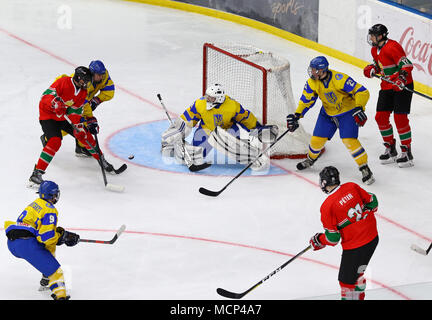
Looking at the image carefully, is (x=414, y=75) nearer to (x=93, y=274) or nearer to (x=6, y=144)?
(x=6, y=144)

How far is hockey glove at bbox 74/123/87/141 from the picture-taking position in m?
7.09

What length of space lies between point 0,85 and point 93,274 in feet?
16.1

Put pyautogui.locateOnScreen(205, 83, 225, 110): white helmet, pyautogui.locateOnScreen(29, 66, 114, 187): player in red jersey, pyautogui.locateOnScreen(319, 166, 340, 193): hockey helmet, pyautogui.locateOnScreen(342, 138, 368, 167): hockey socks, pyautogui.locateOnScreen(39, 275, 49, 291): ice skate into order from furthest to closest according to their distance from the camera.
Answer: pyautogui.locateOnScreen(205, 83, 225, 110): white helmet, pyautogui.locateOnScreen(342, 138, 368, 167): hockey socks, pyautogui.locateOnScreen(29, 66, 114, 187): player in red jersey, pyautogui.locateOnScreen(39, 275, 49, 291): ice skate, pyautogui.locateOnScreen(319, 166, 340, 193): hockey helmet

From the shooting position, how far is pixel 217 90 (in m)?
7.20

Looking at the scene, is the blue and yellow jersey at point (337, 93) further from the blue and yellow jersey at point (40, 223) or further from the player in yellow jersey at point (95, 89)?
the blue and yellow jersey at point (40, 223)

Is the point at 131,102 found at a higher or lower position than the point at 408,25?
lower

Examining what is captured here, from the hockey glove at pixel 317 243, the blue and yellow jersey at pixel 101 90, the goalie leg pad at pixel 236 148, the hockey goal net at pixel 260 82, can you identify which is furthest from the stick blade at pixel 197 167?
the hockey glove at pixel 317 243

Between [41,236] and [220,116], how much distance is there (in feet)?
8.68

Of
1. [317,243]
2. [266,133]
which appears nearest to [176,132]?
[266,133]

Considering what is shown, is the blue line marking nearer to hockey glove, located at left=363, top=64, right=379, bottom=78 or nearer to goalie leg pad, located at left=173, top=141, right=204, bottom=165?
goalie leg pad, located at left=173, top=141, right=204, bottom=165

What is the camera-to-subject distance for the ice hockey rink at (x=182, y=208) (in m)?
5.51

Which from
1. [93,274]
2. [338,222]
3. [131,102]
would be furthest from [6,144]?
[338,222]

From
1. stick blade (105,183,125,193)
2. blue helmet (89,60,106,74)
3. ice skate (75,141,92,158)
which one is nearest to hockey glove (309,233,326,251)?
stick blade (105,183,125,193)

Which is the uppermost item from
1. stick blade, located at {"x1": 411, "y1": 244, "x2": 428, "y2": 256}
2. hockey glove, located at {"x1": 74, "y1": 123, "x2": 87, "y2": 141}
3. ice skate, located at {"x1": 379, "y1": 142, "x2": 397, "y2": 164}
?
hockey glove, located at {"x1": 74, "y1": 123, "x2": 87, "y2": 141}
